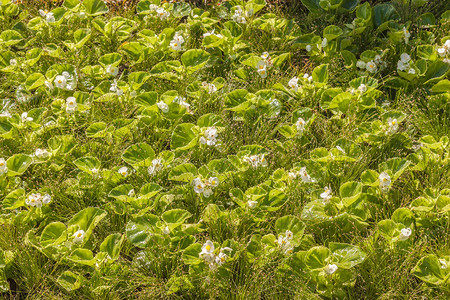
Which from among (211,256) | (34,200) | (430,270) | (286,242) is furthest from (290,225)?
(34,200)

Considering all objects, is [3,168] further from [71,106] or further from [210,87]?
[210,87]

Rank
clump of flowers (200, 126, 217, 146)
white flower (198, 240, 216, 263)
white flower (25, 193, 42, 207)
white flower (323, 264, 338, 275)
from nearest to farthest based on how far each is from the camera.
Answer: white flower (323, 264, 338, 275), white flower (198, 240, 216, 263), white flower (25, 193, 42, 207), clump of flowers (200, 126, 217, 146)

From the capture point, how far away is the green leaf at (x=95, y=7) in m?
4.20

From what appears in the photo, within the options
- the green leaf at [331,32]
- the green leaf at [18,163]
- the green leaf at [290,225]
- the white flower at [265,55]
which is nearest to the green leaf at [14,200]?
the green leaf at [18,163]

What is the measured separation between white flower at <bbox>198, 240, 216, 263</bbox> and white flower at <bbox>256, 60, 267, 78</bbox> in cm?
147

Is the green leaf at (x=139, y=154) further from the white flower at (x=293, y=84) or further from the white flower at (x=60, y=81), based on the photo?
the white flower at (x=293, y=84)

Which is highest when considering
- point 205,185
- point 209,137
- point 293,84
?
point 293,84

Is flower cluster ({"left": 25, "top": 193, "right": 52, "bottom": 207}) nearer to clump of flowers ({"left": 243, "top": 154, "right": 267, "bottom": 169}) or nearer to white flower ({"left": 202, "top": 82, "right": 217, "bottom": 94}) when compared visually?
clump of flowers ({"left": 243, "top": 154, "right": 267, "bottom": 169})

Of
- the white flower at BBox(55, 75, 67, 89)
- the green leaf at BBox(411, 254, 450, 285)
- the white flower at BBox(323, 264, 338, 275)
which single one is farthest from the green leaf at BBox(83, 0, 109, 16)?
the green leaf at BBox(411, 254, 450, 285)

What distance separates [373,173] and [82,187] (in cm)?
168

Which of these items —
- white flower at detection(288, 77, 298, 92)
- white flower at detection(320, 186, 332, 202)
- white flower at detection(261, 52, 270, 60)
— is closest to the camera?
white flower at detection(320, 186, 332, 202)

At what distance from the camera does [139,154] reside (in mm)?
3068

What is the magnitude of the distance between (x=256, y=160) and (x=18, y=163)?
1.42 m

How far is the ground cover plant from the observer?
2.59 metres
